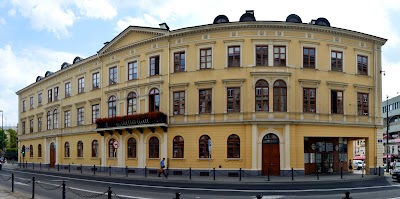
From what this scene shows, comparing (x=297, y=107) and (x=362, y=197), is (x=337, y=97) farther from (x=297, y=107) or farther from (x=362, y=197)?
(x=362, y=197)

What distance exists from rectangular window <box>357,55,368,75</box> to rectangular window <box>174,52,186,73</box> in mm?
15045

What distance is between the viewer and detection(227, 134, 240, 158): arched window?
34391mm

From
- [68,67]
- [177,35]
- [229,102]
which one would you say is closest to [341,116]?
[229,102]

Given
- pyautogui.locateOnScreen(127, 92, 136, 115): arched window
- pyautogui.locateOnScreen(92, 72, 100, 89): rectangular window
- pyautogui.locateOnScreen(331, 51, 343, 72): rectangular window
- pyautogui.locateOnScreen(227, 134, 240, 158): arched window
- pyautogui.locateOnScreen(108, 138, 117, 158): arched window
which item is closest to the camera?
pyautogui.locateOnScreen(227, 134, 240, 158): arched window

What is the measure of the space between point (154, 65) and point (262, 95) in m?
10.7

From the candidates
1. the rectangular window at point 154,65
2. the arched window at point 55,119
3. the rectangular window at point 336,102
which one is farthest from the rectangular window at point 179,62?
the arched window at point 55,119

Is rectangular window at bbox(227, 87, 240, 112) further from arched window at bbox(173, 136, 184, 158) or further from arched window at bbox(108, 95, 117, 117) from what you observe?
arched window at bbox(108, 95, 117, 117)

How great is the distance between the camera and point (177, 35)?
3722 centimetres

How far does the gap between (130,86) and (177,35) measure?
7241mm

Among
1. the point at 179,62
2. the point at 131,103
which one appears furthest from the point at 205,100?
the point at 131,103

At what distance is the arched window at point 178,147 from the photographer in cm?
3675

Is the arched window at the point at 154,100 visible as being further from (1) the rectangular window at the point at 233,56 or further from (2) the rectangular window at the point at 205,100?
(1) the rectangular window at the point at 233,56

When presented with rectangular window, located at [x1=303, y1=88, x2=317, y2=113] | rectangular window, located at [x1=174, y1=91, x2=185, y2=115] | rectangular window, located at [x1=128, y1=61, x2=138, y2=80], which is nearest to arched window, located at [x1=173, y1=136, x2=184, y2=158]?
rectangular window, located at [x1=174, y1=91, x2=185, y2=115]

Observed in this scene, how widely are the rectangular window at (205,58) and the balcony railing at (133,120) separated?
5526 mm
